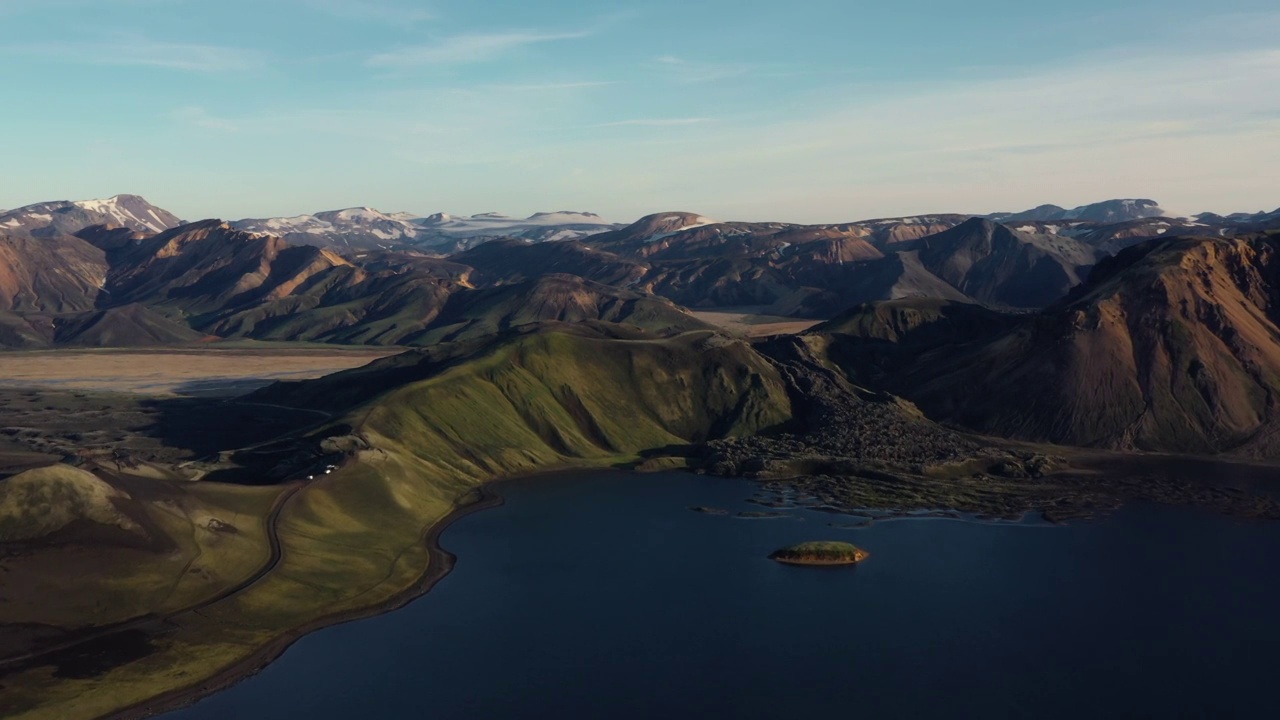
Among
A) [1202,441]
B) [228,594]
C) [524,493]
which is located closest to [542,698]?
[228,594]

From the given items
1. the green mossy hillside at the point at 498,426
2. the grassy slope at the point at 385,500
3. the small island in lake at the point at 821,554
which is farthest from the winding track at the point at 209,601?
the small island in lake at the point at 821,554

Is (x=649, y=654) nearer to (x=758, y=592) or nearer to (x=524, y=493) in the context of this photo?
(x=758, y=592)

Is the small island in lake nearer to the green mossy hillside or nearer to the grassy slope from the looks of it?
the grassy slope

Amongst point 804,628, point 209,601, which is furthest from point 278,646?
point 804,628

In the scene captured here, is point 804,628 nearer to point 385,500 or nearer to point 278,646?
point 278,646

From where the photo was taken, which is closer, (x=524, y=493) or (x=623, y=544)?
(x=623, y=544)
